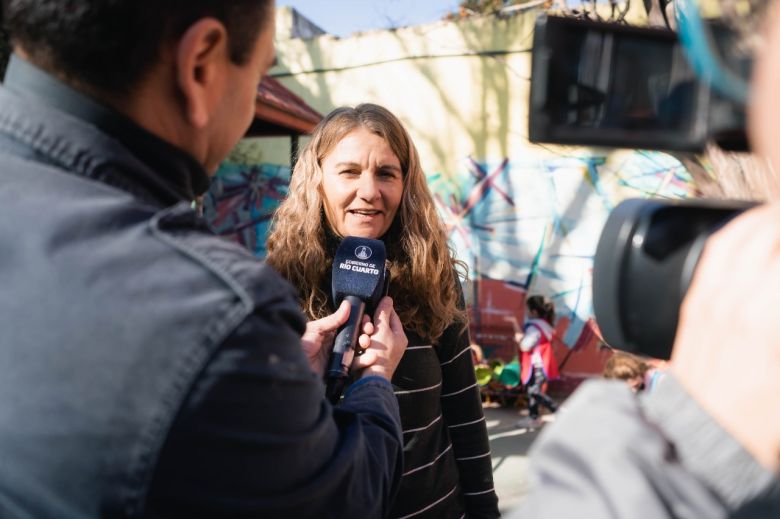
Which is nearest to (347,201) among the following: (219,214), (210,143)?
(210,143)

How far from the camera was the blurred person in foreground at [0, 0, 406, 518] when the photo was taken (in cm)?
76

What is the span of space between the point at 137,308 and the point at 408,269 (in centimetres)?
135

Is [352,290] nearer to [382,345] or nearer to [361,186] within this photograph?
[382,345]

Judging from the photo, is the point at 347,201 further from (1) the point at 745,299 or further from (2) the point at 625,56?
(1) the point at 745,299

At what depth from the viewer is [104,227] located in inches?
31.7

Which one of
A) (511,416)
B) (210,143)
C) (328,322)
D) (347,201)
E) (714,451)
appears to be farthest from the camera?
(511,416)

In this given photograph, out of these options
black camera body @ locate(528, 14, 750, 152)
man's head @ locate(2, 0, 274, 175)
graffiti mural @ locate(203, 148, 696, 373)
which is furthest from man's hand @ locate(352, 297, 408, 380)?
graffiti mural @ locate(203, 148, 696, 373)

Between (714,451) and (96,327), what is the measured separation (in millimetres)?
656

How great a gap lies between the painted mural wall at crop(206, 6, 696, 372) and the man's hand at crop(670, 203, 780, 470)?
6.06 metres

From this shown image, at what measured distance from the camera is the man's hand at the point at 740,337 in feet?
1.81

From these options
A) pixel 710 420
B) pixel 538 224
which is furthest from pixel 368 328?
pixel 538 224

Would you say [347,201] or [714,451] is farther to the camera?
[347,201]

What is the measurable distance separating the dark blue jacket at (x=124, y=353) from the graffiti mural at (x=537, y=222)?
5932 millimetres

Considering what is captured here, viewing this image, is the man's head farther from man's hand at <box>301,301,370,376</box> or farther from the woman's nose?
the woman's nose
